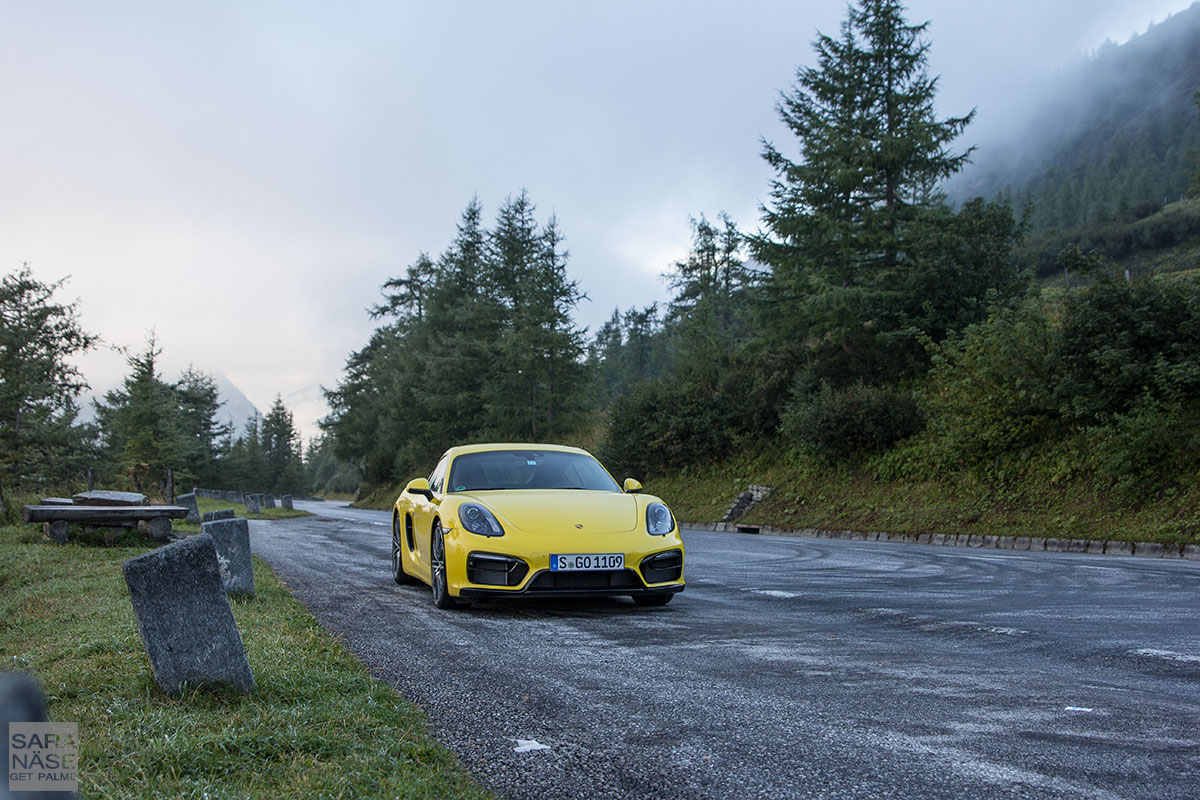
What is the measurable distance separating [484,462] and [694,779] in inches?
226

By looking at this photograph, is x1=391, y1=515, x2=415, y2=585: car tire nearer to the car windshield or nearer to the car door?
the car door

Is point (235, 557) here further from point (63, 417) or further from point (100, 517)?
point (63, 417)

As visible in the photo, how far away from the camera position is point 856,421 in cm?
2291

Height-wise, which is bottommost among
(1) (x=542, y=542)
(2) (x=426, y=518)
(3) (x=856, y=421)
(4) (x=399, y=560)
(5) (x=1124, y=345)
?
(4) (x=399, y=560)

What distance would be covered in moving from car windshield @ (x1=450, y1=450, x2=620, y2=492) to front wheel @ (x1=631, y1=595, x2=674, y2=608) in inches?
46.3

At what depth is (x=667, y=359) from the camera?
3494 inches

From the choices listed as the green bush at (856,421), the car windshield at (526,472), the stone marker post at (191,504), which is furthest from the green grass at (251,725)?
the green bush at (856,421)

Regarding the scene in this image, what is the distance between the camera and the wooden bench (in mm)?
12805

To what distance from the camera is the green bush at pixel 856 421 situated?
22609 millimetres

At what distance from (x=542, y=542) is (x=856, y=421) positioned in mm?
17906

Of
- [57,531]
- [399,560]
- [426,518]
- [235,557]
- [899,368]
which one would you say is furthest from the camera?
[899,368]

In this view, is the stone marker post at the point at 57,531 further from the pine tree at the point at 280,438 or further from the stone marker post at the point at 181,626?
the pine tree at the point at 280,438

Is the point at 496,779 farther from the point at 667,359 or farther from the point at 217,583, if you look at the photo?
the point at 667,359

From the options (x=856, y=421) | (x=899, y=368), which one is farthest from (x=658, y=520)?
(x=899, y=368)
